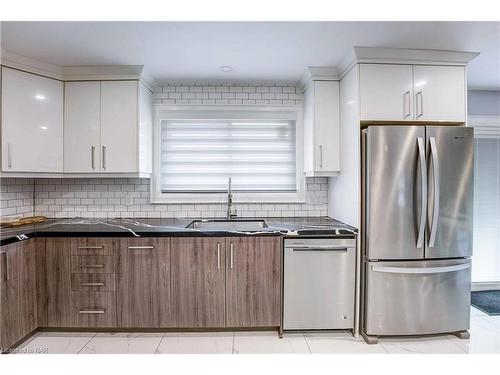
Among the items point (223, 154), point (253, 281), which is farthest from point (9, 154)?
point (253, 281)

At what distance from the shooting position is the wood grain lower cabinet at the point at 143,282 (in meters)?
2.40

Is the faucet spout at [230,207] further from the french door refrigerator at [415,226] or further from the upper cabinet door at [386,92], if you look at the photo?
the upper cabinet door at [386,92]

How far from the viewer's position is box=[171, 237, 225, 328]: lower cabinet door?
7.90ft

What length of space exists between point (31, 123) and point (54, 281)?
52.3 inches

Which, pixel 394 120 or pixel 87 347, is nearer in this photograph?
pixel 87 347

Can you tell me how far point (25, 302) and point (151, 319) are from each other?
0.93 metres

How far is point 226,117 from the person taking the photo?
316 cm

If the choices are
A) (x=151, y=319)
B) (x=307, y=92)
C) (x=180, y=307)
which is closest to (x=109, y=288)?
(x=151, y=319)

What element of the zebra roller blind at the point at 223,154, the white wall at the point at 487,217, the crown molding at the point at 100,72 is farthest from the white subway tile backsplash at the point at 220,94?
the white wall at the point at 487,217

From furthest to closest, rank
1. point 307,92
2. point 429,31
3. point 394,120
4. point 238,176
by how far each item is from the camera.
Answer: point 238,176 < point 307,92 < point 394,120 < point 429,31

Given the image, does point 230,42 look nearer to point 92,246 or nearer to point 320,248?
point 320,248

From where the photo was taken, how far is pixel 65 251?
7.87ft

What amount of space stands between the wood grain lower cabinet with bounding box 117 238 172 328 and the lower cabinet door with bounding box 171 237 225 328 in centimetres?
8

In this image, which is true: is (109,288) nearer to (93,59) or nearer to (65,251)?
(65,251)
